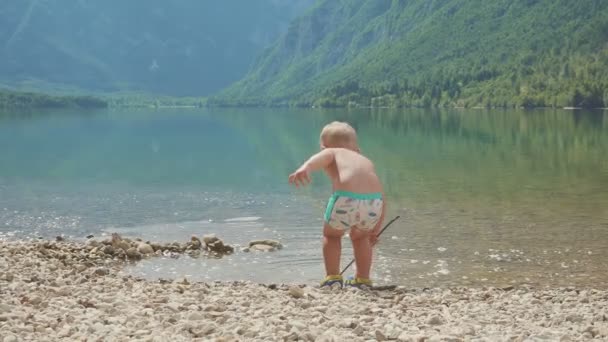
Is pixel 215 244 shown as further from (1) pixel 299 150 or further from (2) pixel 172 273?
(1) pixel 299 150

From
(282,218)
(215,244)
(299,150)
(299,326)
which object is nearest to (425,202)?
(282,218)

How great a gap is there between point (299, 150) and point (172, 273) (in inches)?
1643

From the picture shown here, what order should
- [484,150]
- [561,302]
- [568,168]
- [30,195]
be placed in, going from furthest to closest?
[484,150], [568,168], [30,195], [561,302]

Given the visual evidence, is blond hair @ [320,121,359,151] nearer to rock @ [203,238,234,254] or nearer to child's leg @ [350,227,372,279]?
child's leg @ [350,227,372,279]

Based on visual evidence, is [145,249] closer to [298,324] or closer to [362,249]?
[362,249]

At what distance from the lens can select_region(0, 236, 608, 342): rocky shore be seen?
29.7ft

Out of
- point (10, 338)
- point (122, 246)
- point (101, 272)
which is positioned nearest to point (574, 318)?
point (10, 338)

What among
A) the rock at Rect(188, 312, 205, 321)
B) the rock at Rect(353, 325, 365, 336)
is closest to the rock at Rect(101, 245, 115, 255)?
the rock at Rect(188, 312, 205, 321)

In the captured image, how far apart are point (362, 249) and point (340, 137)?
6.15 ft

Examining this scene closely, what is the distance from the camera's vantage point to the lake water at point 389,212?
17.0 metres

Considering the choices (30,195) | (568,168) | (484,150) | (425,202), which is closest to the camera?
(425,202)

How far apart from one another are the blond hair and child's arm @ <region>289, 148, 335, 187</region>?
0.30 meters

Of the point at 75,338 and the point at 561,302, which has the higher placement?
the point at 75,338

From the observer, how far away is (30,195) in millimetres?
31656
